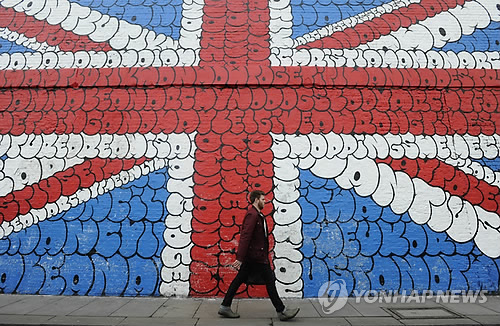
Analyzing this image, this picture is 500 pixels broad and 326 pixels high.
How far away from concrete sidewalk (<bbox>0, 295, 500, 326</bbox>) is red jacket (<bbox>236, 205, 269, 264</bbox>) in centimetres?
75

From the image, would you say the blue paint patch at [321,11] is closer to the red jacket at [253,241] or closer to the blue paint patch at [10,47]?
the red jacket at [253,241]

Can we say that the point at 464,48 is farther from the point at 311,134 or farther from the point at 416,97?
the point at 311,134

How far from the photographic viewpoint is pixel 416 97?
235 inches

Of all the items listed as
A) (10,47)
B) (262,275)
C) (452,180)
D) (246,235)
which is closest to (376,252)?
(452,180)

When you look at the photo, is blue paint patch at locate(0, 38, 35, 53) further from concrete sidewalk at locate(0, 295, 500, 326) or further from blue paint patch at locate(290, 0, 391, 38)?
blue paint patch at locate(290, 0, 391, 38)

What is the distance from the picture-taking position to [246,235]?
4.21m


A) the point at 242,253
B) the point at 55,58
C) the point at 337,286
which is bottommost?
the point at 337,286

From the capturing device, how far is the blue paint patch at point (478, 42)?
20.7ft

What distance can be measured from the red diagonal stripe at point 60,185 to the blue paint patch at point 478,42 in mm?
5994

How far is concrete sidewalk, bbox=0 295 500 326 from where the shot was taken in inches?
159

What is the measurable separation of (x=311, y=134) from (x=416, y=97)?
2023 millimetres

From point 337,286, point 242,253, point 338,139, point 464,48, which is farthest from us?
point 464,48

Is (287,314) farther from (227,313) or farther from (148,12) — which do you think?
(148,12)

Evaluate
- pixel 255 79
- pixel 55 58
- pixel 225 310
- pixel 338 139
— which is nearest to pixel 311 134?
pixel 338 139
